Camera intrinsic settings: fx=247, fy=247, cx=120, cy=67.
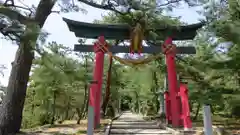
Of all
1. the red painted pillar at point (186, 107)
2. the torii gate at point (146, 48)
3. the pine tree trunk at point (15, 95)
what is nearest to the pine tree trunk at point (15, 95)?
the pine tree trunk at point (15, 95)

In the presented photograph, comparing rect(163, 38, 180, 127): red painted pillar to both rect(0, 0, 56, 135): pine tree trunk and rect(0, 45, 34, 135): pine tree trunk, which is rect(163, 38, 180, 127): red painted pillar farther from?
rect(0, 45, 34, 135): pine tree trunk

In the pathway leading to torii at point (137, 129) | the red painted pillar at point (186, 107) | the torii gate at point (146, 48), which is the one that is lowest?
the pathway leading to torii at point (137, 129)

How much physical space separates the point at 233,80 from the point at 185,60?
7.27 feet

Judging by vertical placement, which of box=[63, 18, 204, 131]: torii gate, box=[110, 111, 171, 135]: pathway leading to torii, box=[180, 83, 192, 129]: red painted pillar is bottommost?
box=[110, 111, 171, 135]: pathway leading to torii

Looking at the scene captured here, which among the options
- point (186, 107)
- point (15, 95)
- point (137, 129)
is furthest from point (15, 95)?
point (186, 107)

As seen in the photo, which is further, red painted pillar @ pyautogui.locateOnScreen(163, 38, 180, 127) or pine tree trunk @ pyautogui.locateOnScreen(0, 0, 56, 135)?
red painted pillar @ pyautogui.locateOnScreen(163, 38, 180, 127)

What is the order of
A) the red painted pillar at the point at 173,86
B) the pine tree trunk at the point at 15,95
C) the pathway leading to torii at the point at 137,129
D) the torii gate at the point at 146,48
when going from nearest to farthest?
the pine tree trunk at the point at 15,95 → the pathway leading to torii at the point at 137,129 → the red painted pillar at the point at 173,86 → the torii gate at the point at 146,48

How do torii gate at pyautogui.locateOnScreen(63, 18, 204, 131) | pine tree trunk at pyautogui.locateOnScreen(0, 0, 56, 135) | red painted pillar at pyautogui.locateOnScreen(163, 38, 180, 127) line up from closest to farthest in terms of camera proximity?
pine tree trunk at pyautogui.locateOnScreen(0, 0, 56, 135)
red painted pillar at pyautogui.locateOnScreen(163, 38, 180, 127)
torii gate at pyautogui.locateOnScreen(63, 18, 204, 131)

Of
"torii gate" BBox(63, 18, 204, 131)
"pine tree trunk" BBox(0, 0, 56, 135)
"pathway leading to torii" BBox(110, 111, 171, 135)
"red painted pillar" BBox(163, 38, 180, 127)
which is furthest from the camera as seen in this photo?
"torii gate" BBox(63, 18, 204, 131)

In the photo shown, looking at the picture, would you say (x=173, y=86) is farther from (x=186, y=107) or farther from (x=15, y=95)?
(x=15, y=95)

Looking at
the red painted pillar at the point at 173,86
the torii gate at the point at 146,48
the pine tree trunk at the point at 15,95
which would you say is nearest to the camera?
the pine tree trunk at the point at 15,95

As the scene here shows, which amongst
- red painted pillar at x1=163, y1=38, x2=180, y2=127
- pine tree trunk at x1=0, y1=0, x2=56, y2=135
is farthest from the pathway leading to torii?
pine tree trunk at x1=0, y1=0, x2=56, y2=135

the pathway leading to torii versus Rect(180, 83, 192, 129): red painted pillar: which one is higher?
Rect(180, 83, 192, 129): red painted pillar

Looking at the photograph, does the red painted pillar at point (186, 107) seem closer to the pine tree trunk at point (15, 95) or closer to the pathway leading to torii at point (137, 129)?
the pathway leading to torii at point (137, 129)
